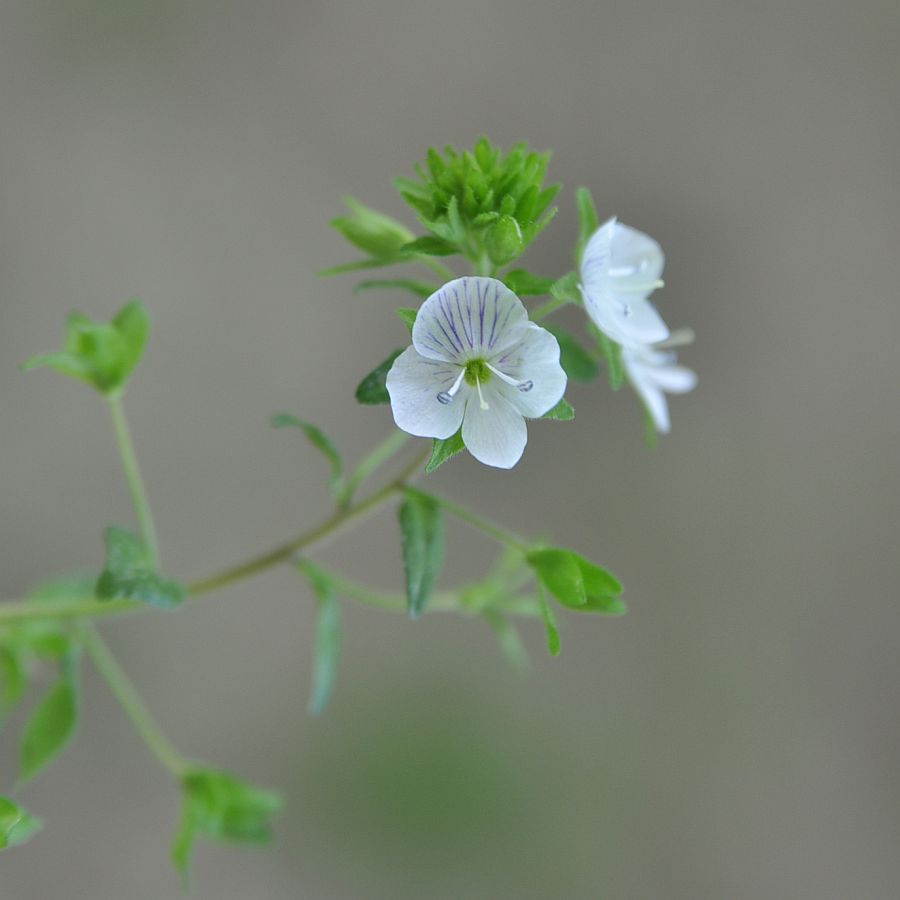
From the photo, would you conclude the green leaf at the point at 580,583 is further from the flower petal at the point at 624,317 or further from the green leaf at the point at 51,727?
the green leaf at the point at 51,727

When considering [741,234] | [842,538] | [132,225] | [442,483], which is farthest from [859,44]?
[132,225]

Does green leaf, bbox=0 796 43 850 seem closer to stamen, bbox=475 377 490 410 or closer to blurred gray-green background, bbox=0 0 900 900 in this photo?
stamen, bbox=475 377 490 410

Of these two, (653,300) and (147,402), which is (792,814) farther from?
(147,402)

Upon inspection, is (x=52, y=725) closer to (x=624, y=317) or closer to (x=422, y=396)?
(x=422, y=396)

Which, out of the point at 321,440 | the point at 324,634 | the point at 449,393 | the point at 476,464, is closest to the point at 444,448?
the point at 449,393

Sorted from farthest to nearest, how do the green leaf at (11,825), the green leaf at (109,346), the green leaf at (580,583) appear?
the green leaf at (109,346) → the green leaf at (580,583) → the green leaf at (11,825)

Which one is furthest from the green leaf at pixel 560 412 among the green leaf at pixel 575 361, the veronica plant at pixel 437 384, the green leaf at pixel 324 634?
the green leaf at pixel 324 634

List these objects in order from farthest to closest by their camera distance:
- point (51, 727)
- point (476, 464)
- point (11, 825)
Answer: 1. point (476, 464)
2. point (51, 727)
3. point (11, 825)
